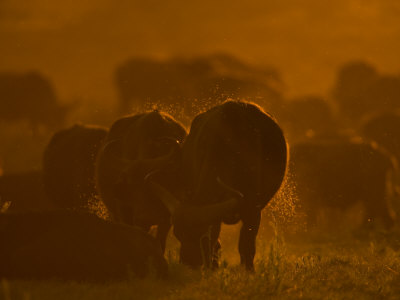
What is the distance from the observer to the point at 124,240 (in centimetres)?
712

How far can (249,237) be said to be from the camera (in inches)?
312

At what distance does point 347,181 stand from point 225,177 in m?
10.7

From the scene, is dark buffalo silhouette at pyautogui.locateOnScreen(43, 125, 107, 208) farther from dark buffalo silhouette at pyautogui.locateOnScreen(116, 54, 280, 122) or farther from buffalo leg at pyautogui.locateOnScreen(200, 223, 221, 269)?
dark buffalo silhouette at pyautogui.locateOnScreen(116, 54, 280, 122)

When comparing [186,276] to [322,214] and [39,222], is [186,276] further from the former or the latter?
[322,214]

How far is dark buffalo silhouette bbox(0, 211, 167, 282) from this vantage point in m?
6.74

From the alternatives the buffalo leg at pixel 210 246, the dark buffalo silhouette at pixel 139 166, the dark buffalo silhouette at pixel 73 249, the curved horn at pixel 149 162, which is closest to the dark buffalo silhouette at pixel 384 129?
the dark buffalo silhouette at pixel 139 166

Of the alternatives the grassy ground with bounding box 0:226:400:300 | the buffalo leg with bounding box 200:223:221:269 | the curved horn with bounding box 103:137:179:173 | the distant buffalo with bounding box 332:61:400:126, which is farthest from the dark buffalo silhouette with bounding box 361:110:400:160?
the buffalo leg with bounding box 200:223:221:269

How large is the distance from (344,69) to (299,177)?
136 feet

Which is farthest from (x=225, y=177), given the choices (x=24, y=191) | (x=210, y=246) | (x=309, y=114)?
(x=309, y=114)

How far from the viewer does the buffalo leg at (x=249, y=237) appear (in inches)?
310

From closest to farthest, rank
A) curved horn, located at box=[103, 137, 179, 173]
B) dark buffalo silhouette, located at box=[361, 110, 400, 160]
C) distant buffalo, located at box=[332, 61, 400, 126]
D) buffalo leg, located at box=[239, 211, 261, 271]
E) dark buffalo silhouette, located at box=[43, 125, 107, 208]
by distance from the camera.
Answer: buffalo leg, located at box=[239, 211, 261, 271] < curved horn, located at box=[103, 137, 179, 173] < dark buffalo silhouette, located at box=[43, 125, 107, 208] < dark buffalo silhouette, located at box=[361, 110, 400, 160] < distant buffalo, located at box=[332, 61, 400, 126]

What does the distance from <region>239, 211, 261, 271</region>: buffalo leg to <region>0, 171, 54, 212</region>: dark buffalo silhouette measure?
27.8ft

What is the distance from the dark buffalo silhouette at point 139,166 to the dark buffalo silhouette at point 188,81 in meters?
23.1

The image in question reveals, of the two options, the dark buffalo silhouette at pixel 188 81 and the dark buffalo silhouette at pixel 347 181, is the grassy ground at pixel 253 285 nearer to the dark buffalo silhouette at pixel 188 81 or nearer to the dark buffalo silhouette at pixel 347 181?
the dark buffalo silhouette at pixel 347 181
